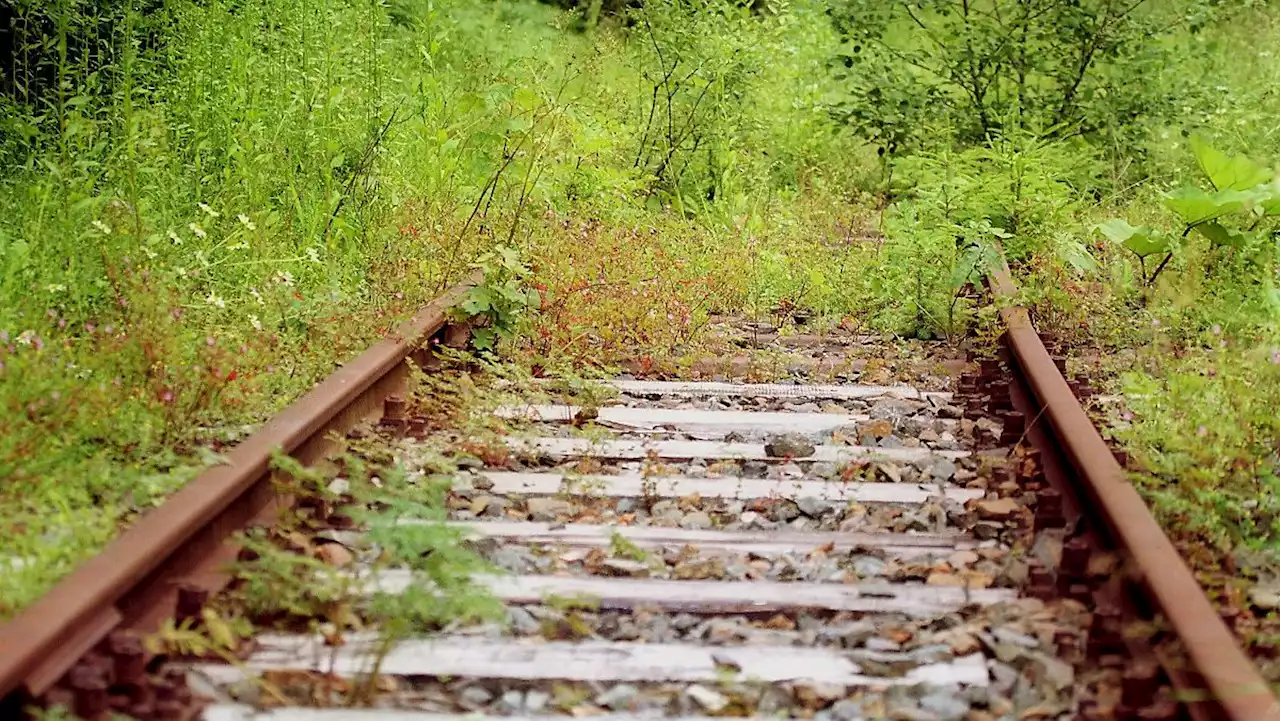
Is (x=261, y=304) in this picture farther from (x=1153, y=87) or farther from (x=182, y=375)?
(x=1153, y=87)

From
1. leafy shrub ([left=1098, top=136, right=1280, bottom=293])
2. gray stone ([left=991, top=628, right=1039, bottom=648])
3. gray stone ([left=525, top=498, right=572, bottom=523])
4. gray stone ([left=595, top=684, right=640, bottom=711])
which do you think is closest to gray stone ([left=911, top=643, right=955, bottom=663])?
gray stone ([left=991, top=628, right=1039, bottom=648])

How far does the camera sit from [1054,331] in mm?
6336

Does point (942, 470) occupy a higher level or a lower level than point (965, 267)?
lower

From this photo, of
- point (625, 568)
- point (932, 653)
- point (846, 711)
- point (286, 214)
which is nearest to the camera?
point (846, 711)

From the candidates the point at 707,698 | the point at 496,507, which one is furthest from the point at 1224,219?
the point at 707,698

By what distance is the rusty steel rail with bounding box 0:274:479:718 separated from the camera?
2.59 meters

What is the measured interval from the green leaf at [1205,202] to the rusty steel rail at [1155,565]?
5.66 ft

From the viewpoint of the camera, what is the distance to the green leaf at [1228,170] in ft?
20.2

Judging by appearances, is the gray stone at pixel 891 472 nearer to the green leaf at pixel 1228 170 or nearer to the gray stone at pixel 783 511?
the gray stone at pixel 783 511

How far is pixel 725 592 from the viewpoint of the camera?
11.5ft

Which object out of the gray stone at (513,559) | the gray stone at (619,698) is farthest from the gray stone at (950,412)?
the gray stone at (619,698)

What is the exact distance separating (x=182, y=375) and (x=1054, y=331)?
3.75 meters

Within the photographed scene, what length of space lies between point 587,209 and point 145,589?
19.5 ft

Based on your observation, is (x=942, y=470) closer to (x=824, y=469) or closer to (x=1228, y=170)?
(x=824, y=469)
